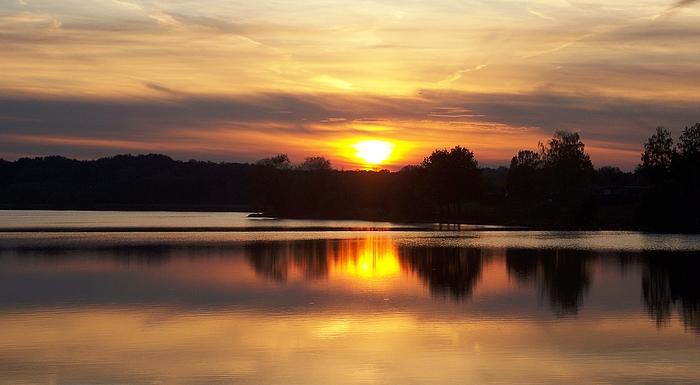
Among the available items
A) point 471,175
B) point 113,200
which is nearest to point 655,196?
point 471,175

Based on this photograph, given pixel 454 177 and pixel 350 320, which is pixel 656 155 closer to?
pixel 454 177

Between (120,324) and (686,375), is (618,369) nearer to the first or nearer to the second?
(686,375)

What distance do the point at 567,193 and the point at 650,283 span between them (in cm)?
8882

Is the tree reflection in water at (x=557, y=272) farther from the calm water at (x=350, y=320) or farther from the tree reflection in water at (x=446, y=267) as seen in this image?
the tree reflection in water at (x=446, y=267)

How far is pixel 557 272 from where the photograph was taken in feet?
102

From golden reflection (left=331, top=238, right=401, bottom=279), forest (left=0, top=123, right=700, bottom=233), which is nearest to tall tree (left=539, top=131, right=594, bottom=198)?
forest (left=0, top=123, right=700, bottom=233)

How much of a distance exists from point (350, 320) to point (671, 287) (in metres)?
12.7

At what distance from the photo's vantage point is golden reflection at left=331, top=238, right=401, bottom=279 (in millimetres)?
31641

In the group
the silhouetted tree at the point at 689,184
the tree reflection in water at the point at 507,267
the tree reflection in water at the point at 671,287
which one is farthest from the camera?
the silhouetted tree at the point at 689,184

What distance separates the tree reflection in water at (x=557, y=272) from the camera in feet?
76.0

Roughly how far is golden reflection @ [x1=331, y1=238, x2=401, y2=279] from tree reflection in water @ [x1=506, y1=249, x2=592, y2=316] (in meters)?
5.26

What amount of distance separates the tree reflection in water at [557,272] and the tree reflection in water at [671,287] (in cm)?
208

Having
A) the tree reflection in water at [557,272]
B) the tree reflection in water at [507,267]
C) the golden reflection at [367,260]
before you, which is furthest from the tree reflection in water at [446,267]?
the tree reflection in water at [557,272]

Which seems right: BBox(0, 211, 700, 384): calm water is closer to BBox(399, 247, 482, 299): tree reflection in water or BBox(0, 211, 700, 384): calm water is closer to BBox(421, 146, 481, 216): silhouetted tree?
BBox(399, 247, 482, 299): tree reflection in water
